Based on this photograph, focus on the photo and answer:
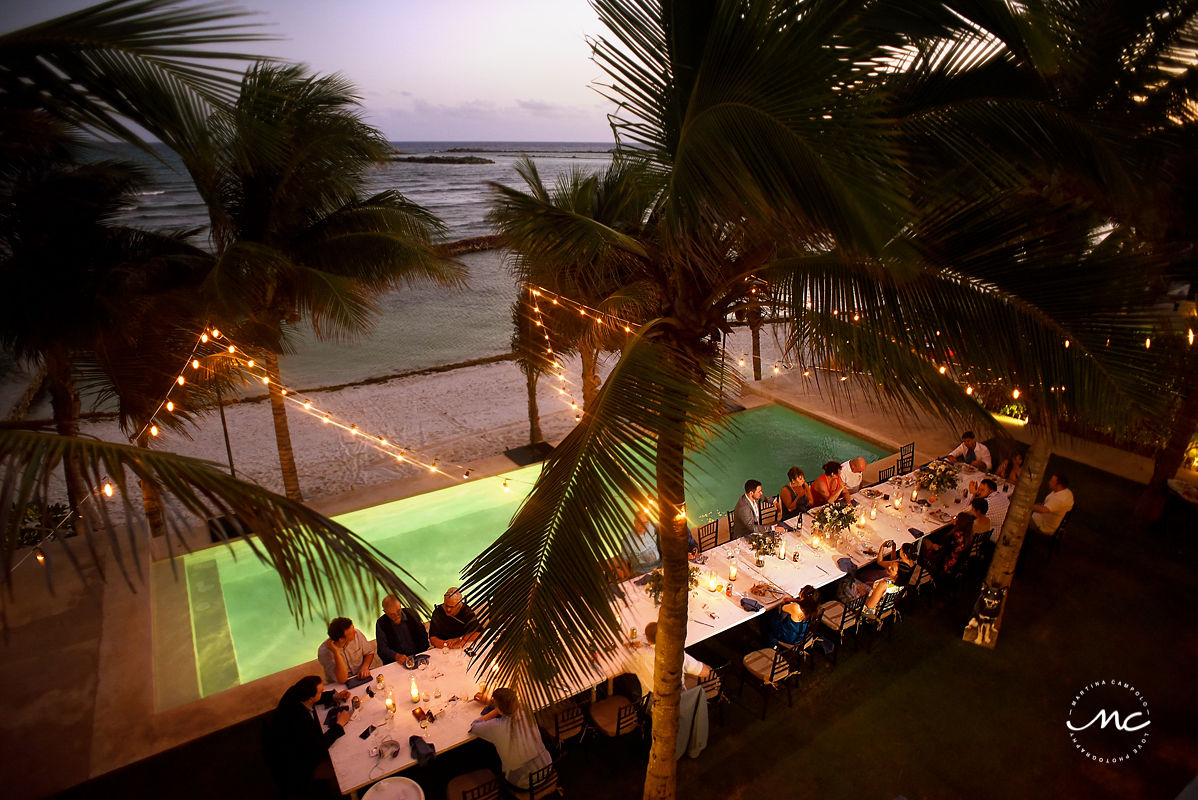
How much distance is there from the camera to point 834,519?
8.03 m

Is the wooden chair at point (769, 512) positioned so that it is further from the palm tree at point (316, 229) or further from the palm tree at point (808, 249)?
the palm tree at point (808, 249)

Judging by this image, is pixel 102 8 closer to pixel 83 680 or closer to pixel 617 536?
pixel 617 536

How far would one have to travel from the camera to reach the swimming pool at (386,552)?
754 centimetres

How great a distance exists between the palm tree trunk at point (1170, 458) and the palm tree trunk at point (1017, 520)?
342 cm

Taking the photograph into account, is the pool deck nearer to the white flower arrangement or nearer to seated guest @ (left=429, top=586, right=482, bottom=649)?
seated guest @ (left=429, top=586, right=482, bottom=649)

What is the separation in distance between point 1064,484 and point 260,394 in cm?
2104

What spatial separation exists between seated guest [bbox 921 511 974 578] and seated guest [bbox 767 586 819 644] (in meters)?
1.89

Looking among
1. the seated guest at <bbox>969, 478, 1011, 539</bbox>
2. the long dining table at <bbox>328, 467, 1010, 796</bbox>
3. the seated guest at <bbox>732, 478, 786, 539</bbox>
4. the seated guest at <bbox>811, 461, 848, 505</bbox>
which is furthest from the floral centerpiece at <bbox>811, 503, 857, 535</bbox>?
Answer: the seated guest at <bbox>969, 478, 1011, 539</bbox>

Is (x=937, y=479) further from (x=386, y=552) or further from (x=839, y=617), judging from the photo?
(x=386, y=552)

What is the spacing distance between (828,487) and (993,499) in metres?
2.09

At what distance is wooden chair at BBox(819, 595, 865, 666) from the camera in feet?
22.9

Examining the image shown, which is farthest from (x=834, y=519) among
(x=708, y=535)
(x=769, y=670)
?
(x=769, y=670)

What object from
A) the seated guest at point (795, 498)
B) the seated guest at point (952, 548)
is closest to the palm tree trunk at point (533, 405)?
the seated guest at point (795, 498)

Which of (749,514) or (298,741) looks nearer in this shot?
(298,741)
